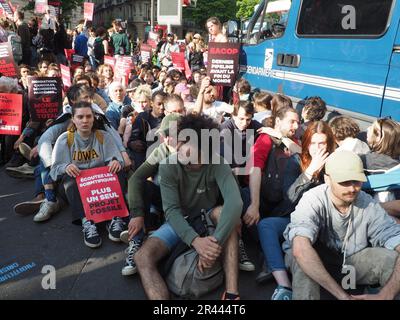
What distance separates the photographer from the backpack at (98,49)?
10719 millimetres

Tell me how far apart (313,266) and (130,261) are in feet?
4.81

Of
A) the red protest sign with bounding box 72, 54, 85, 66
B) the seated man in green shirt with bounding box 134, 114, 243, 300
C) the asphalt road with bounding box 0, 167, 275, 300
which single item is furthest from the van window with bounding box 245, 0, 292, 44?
the red protest sign with bounding box 72, 54, 85, 66

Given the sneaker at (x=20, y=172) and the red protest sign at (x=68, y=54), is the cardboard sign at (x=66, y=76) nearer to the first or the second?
the sneaker at (x=20, y=172)

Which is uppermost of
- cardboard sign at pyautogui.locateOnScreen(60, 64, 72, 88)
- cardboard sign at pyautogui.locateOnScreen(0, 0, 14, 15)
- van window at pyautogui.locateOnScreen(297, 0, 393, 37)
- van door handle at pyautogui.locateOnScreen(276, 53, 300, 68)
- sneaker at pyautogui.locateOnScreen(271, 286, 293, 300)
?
cardboard sign at pyautogui.locateOnScreen(0, 0, 14, 15)

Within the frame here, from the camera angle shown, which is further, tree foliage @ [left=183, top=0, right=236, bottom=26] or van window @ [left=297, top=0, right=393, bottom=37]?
tree foliage @ [left=183, top=0, right=236, bottom=26]

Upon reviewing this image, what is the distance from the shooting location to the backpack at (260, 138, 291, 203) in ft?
11.3

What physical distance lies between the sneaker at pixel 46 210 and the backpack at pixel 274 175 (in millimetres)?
2202

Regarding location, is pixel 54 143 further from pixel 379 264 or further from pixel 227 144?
pixel 379 264

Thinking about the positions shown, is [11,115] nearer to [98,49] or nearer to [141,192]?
[141,192]

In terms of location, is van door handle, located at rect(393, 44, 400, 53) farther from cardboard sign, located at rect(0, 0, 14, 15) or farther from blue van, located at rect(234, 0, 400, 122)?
cardboard sign, located at rect(0, 0, 14, 15)

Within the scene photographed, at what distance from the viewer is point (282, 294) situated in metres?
2.64

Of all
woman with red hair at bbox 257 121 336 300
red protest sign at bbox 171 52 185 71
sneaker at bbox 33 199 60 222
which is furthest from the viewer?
red protest sign at bbox 171 52 185 71

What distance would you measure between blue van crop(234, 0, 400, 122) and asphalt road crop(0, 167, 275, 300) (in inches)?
92.3
